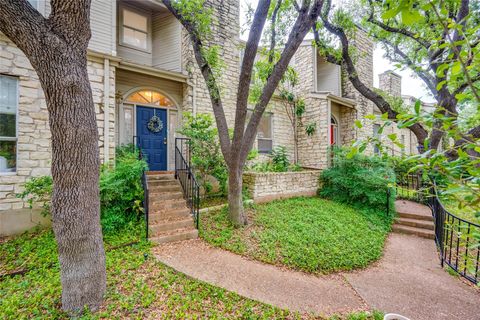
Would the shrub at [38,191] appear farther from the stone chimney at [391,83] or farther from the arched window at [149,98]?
the stone chimney at [391,83]

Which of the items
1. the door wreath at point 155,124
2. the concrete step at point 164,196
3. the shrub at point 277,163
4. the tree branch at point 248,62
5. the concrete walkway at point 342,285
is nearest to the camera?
the concrete walkway at point 342,285

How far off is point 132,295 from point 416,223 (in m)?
6.90

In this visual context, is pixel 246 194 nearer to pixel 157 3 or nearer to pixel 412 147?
pixel 157 3

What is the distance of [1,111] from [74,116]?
406 centimetres

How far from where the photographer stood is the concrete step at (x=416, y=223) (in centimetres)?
596

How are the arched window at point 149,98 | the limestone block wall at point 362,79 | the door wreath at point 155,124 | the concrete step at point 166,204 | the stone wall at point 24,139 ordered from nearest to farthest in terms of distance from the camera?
the stone wall at point 24,139
the concrete step at point 166,204
the arched window at point 149,98
the door wreath at point 155,124
the limestone block wall at point 362,79

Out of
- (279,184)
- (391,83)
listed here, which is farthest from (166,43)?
(391,83)

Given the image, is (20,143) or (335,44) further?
(335,44)

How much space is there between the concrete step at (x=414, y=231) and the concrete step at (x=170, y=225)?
5357 millimetres

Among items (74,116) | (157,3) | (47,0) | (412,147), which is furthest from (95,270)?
(412,147)

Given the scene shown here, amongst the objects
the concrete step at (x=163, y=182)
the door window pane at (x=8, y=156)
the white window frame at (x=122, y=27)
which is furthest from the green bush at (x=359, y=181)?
the door window pane at (x=8, y=156)

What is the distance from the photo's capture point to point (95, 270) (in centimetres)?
262

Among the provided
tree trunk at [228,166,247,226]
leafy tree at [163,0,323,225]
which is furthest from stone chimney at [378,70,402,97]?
tree trunk at [228,166,247,226]

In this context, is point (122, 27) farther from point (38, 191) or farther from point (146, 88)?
point (38, 191)
